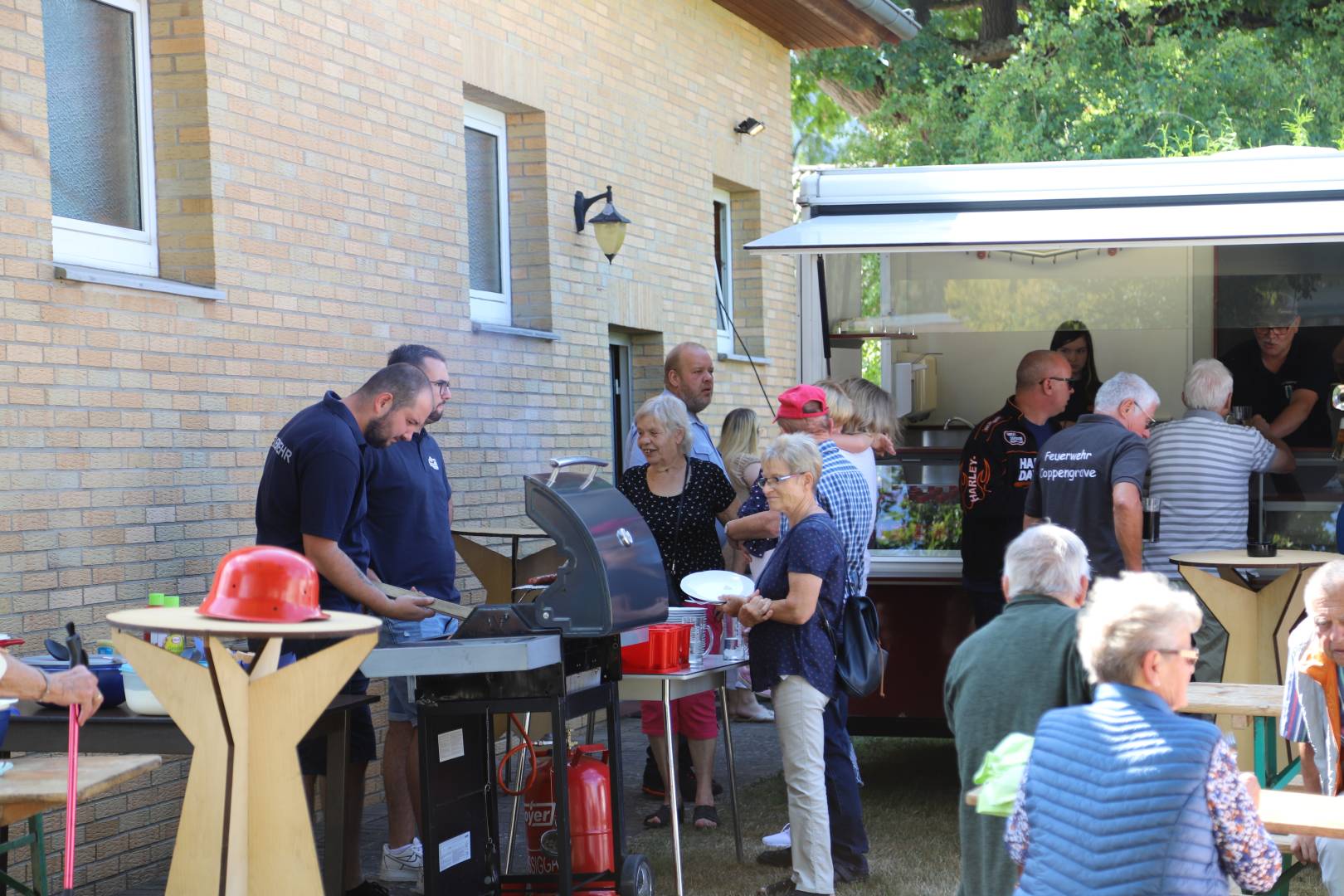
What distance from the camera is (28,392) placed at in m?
5.20

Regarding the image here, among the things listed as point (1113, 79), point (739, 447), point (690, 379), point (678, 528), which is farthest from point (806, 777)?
point (1113, 79)

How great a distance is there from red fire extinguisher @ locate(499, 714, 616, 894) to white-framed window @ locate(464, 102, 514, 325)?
3573 mm

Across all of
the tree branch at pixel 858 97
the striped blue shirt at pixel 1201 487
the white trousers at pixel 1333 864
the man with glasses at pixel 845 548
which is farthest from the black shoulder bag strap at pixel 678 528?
the tree branch at pixel 858 97

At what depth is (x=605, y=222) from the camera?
29.4 ft

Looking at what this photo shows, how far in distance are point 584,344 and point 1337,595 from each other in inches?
226

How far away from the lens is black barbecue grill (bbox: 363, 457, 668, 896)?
4.67 m

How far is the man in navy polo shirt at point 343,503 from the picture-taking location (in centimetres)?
489

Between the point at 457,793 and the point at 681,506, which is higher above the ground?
the point at 681,506

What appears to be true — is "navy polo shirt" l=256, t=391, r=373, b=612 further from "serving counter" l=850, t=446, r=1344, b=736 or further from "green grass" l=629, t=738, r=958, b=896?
"serving counter" l=850, t=446, r=1344, b=736

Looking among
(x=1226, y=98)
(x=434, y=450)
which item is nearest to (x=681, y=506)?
(x=434, y=450)

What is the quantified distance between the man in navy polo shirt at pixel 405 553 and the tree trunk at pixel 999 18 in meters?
15.2

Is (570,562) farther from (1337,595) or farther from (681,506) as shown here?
(1337,595)

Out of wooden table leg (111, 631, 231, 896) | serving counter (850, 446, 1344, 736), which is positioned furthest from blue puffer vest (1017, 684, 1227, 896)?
serving counter (850, 446, 1344, 736)

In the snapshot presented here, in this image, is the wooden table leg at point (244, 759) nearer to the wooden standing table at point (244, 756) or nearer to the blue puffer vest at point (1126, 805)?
the wooden standing table at point (244, 756)
